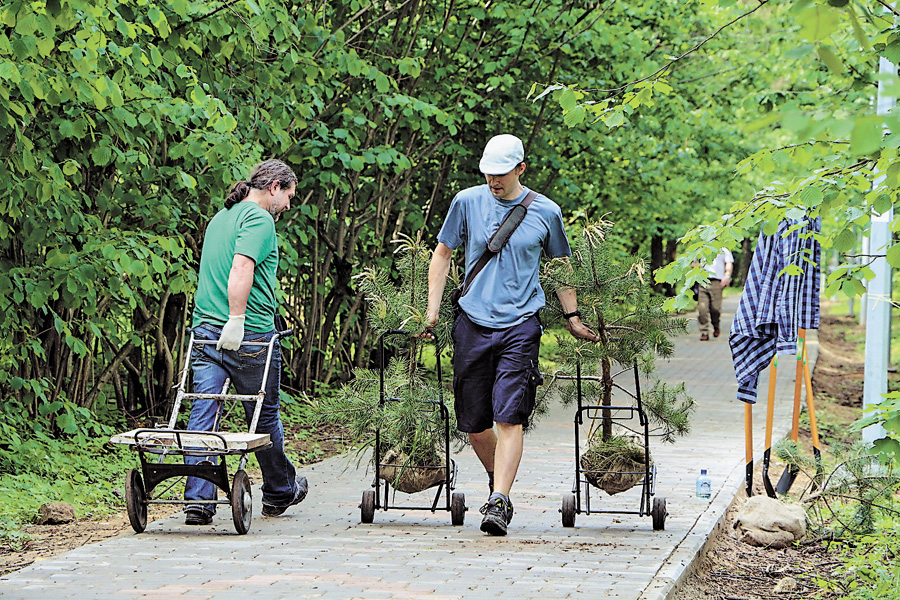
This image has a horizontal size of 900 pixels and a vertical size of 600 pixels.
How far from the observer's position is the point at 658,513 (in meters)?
6.14

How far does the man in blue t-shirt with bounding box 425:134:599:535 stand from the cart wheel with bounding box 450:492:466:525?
1.14 ft

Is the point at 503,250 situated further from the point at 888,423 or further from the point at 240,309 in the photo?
the point at 888,423

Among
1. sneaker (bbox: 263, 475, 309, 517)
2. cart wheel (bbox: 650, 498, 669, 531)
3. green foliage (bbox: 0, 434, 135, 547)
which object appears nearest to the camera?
cart wheel (bbox: 650, 498, 669, 531)

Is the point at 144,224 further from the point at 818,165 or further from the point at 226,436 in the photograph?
the point at 818,165

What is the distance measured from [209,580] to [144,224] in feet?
14.2

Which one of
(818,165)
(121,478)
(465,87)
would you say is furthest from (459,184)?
(818,165)

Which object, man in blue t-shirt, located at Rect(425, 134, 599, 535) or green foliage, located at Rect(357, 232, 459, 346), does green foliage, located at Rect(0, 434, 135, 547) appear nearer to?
green foliage, located at Rect(357, 232, 459, 346)

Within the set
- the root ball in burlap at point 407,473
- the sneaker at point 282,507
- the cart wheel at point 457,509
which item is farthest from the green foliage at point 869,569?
the sneaker at point 282,507

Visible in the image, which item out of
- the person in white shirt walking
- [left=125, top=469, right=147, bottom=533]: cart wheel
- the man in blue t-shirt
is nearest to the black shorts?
the man in blue t-shirt

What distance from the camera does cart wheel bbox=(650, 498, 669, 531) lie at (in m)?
6.15

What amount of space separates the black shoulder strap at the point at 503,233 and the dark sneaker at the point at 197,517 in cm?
Answer: 189

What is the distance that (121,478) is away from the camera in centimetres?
802

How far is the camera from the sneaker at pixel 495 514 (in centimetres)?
579

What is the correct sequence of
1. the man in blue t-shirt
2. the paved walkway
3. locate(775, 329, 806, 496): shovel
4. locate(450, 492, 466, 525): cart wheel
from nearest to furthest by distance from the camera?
1. the paved walkway
2. the man in blue t-shirt
3. locate(450, 492, 466, 525): cart wheel
4. locate(775, 329, 806, 496): shovel
